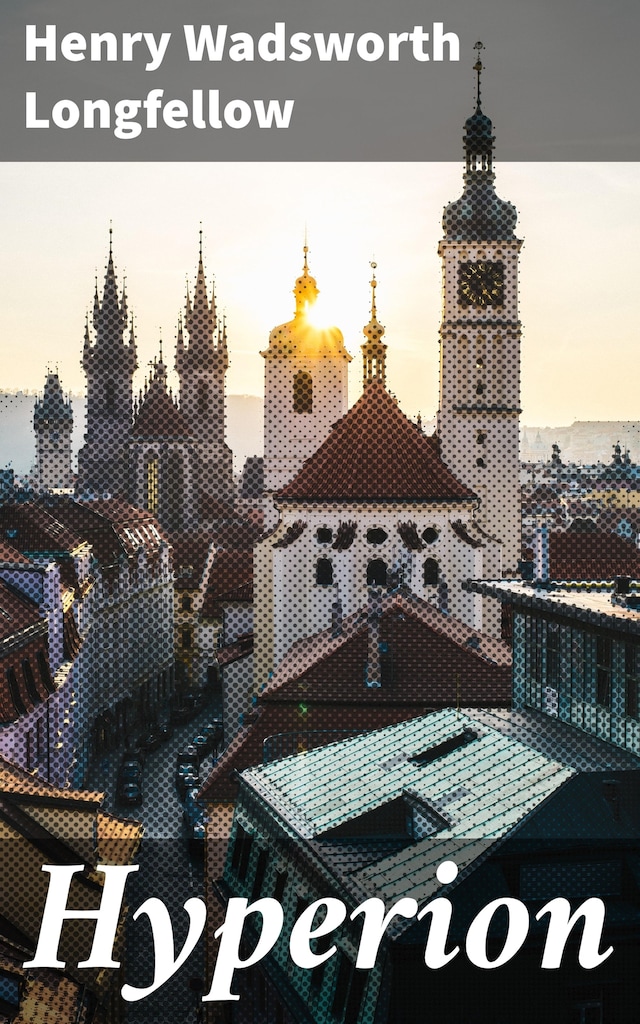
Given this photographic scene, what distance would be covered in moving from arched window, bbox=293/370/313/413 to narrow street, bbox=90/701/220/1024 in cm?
585

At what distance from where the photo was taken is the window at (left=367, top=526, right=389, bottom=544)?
49.8ft

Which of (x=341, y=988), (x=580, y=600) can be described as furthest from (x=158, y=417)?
(x=341, y=988)

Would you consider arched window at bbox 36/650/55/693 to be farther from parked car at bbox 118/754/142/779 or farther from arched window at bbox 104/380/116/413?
arched window at bbox 104/380/116/413

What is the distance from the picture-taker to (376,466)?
15.4 metres

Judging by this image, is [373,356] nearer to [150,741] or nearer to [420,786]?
[150,741]

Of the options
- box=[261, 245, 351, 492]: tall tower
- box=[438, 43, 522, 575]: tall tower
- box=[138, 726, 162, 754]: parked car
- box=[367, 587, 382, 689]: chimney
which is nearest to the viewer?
box=[367, 587, 382, 689]: chimney

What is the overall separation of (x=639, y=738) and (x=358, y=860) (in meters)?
1.22

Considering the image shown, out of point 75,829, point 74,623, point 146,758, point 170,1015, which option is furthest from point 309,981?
point 146,758

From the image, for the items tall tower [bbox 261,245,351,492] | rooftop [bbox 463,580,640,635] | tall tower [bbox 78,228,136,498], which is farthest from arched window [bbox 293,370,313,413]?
rooftop [bbox 463,580,640,635]

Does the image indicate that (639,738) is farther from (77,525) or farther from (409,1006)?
(77,525)

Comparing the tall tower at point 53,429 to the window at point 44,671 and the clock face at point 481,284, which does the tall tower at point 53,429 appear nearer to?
the clock face at point 481,284

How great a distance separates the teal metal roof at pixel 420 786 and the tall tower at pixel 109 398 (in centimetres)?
1938

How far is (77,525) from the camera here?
15844 mm

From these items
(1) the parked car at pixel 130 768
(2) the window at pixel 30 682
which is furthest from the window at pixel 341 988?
(1) the parked car at pixel 130 768
